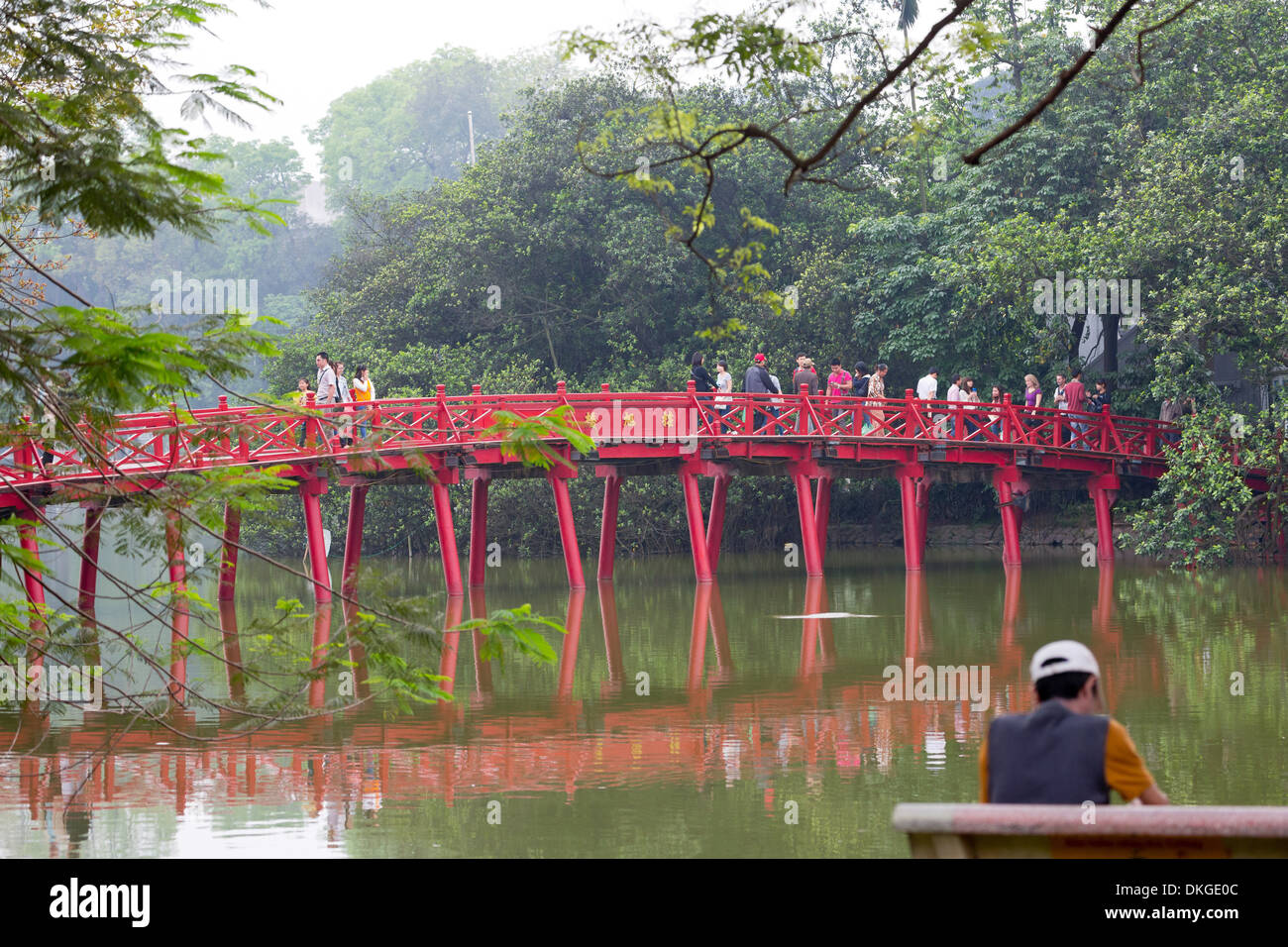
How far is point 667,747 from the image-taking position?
1354cm

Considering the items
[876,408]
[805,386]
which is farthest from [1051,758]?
[876,408]

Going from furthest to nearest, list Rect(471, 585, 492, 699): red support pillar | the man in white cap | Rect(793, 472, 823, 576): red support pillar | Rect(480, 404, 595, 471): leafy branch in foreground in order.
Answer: Rect(793, 472, 823, 576): red support pillar, Rect(471, 585, 492, 699): red support pillar, Rect(480, 404, 595, 471): leafy branch in foreground, the man in white cap

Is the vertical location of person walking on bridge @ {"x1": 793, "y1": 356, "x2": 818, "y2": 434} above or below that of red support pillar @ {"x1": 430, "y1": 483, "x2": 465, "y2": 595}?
above

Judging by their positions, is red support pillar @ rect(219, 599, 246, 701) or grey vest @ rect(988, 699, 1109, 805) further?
red support pillar @ rect(219, 599, 246, 701)

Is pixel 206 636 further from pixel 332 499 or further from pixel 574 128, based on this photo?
pixel 574 128

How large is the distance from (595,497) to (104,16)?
30.8 metres

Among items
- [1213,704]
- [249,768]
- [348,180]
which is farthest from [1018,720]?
[348,180]

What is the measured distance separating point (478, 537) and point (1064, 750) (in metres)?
24.8

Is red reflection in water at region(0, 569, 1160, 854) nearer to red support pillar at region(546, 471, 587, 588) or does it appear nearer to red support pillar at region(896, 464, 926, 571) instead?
red support pillar at region(546, 471, 587, 588)

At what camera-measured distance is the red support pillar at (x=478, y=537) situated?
96.1 ft

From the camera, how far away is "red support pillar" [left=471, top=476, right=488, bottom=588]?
2928 centimetres

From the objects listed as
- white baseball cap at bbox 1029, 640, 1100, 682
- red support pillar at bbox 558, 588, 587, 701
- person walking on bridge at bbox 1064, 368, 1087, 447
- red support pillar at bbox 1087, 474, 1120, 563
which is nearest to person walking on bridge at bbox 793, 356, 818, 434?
red support pillar at bbox 558, 588, 587, 701

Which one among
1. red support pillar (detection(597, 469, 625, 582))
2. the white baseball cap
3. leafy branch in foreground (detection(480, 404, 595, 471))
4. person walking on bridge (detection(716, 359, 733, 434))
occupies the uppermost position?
person walking on bridge (detection(716, 359, 733, 434))

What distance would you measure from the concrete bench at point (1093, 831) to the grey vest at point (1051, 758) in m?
0.13
